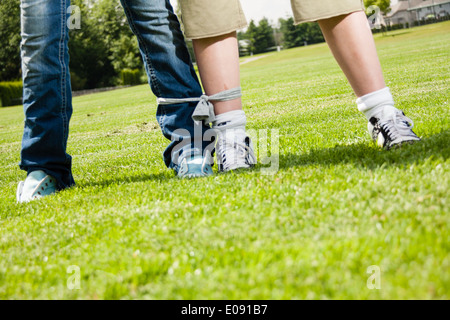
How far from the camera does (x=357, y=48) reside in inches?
97.0

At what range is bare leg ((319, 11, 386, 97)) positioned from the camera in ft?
8.06

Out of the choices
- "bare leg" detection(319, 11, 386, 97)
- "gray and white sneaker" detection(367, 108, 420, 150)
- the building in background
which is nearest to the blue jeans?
"bare leg" detection(319, 11, 386, 97)

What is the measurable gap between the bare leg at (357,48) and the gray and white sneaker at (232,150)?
680mm

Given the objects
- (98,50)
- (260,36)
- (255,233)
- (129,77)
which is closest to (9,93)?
(129,77)

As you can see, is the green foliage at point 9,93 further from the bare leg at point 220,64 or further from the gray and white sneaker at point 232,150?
the gray and white sneaker at point 232,150

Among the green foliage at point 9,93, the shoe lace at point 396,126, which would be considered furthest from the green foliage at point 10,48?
the shoe lace at point 396,126

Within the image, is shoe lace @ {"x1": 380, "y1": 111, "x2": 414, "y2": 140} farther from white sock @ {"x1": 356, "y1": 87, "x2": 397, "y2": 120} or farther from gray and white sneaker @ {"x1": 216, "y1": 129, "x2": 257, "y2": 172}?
gray and white sneaker @ {"x1": 216, "y1": 129, "x2": 257, "y2": 172}

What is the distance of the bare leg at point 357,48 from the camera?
2.46 m

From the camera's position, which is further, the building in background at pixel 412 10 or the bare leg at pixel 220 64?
the building in background at pixel 412 10

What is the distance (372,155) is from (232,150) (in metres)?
0.72

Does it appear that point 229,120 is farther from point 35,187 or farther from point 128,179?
point 35,187

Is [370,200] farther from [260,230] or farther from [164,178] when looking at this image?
[164,178]

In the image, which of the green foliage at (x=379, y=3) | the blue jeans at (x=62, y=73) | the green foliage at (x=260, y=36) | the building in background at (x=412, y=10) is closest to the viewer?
the blue jeans at (x=62, y=73)

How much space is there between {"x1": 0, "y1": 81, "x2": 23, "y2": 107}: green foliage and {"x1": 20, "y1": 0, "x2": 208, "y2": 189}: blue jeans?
133 feet
